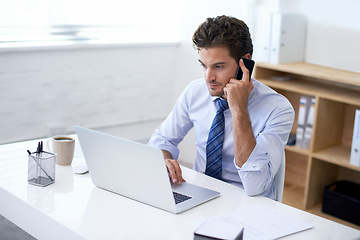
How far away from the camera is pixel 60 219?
1.41 meters

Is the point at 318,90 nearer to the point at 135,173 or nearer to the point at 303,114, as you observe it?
the point at 303,114

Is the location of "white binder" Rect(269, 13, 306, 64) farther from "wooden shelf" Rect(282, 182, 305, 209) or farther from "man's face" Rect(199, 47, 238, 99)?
"man's face" Rect(199, 47, 238, 99)

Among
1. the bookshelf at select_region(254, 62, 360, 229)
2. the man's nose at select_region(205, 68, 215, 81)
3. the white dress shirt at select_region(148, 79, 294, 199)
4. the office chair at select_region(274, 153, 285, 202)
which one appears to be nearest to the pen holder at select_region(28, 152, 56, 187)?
the white dress shirt at select_region(148, 79, 294, 199)

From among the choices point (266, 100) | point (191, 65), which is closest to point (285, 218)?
point (266, 100)

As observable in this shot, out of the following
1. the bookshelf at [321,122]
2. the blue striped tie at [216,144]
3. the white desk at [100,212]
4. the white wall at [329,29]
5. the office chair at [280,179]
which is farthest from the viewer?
the white wall at [329,29]

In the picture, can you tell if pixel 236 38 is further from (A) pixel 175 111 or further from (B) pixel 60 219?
(B) pixel 60 219

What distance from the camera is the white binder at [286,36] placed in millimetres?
3188

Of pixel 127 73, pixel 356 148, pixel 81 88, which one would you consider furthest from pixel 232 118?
pixel 127 73

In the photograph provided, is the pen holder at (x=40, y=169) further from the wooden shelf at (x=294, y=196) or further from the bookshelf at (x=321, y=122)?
the wooden shelf at (x=294, y=196)

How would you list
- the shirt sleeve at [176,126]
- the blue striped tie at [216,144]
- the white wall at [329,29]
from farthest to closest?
the white wall at [329,29]
the shirt sleeve at [176,126]
the blue striped tie at [216,144]

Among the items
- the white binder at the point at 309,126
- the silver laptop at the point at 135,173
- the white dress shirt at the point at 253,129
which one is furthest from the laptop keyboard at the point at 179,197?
the white binder at the point at 309,126

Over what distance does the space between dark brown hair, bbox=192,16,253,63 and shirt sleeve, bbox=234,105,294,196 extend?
0.98 ft

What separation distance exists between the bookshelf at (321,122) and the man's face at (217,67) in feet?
3.66

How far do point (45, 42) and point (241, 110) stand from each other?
6.23ft
